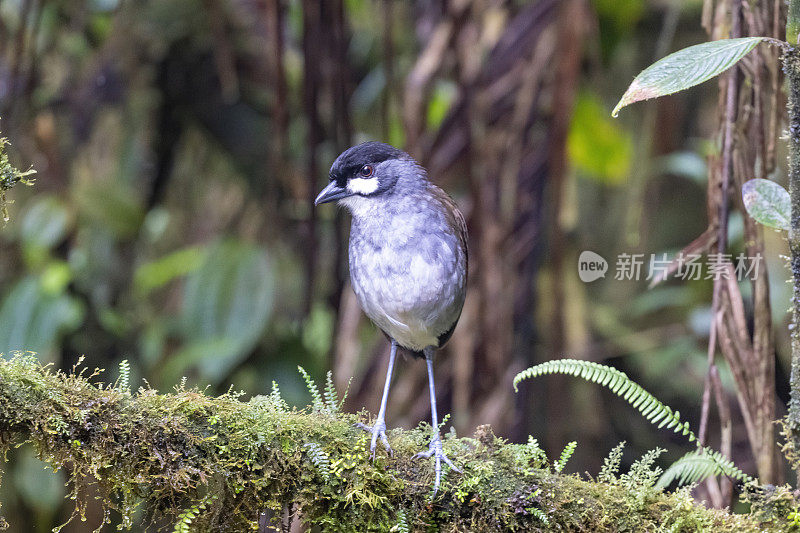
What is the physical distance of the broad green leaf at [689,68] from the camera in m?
1.60

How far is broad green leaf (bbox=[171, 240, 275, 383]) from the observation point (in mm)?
3674

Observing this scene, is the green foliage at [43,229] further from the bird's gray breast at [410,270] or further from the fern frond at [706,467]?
the fern frond at [706,467]

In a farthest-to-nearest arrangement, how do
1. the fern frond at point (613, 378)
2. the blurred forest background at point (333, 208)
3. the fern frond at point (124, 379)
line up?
the blurred forest background at point (333, 208) → the fern frond at point (613, 378) → the fern frond at point (124, 379)

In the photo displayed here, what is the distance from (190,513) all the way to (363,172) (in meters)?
1.43

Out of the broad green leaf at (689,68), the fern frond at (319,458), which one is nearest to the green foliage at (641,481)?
the fern frond at (319,458)

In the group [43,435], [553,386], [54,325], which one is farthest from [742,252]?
[54,325]

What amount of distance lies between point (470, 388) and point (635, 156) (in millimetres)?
2070

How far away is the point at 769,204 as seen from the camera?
1758 mm

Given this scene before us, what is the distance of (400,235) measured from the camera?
2.56 meters

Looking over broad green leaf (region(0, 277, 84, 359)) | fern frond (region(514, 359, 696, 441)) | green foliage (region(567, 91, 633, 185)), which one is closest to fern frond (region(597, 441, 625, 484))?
fern frond (region(514, 359, 696, 441))

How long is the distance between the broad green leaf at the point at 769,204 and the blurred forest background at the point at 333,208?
0.81 metres

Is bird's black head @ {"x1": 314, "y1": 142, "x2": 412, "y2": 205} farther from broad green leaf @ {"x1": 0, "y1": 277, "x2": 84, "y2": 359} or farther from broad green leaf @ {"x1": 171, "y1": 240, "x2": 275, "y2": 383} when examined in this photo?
broad green leaf @ {"x1": 0, "y1": 277, "x2": 84, "y2": 359}

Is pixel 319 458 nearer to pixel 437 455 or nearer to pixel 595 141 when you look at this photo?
pixel 437 455

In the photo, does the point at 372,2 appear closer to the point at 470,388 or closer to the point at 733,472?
the point at 470,388
